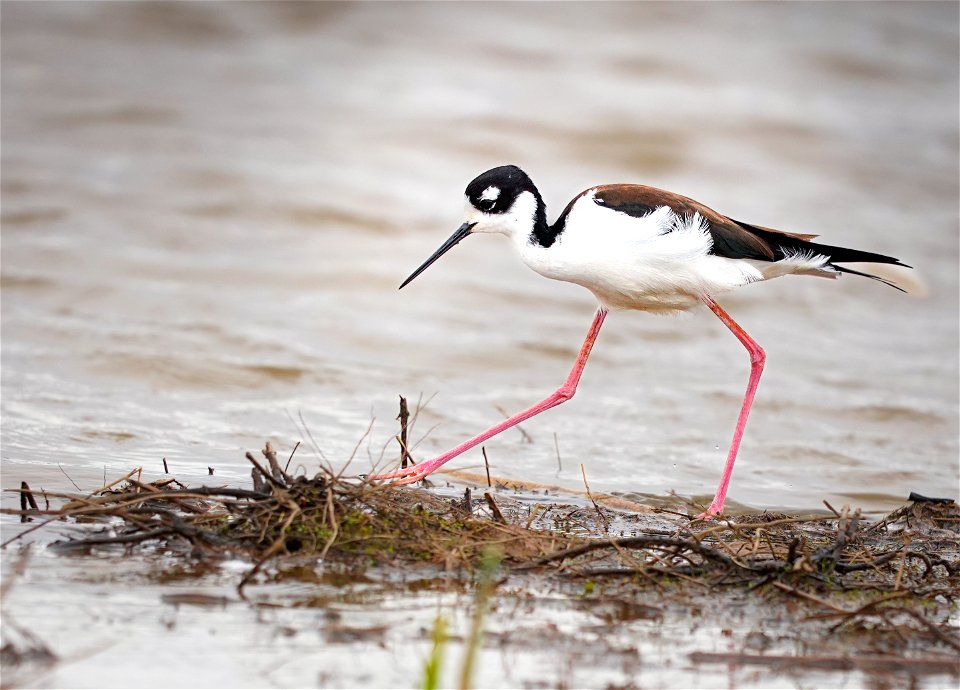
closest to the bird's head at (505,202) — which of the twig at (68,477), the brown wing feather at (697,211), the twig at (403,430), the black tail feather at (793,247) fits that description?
the brown wing feather at (697,211)

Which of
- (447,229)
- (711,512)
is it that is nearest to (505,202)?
(711,512)

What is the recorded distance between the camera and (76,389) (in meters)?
9.10

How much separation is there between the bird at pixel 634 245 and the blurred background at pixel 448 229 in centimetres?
58

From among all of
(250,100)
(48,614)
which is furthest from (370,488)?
(250,100)

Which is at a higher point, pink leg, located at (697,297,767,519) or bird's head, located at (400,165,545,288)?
bird's head, located at (400,165,545,288)

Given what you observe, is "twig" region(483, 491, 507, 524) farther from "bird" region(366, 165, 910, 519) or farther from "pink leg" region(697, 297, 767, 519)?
"pink leg" region(697, 297, 767, 519)

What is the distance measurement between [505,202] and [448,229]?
29.9 ft

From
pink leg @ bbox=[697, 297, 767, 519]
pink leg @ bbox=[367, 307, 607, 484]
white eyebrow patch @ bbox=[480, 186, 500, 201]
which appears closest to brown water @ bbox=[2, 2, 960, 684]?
pink leg @ bbox=[367, 307, 607, 484]

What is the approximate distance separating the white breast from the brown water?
1627 millimetres

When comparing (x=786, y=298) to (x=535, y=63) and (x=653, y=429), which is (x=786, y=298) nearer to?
(x=653, y=429)

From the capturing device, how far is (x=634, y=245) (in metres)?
6.17

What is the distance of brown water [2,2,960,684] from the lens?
9016 millimetres

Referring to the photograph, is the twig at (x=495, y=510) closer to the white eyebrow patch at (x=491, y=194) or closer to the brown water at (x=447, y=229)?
the white eyebrow patch at (x=491, y=194)

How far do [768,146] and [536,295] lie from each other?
733 centimetres
